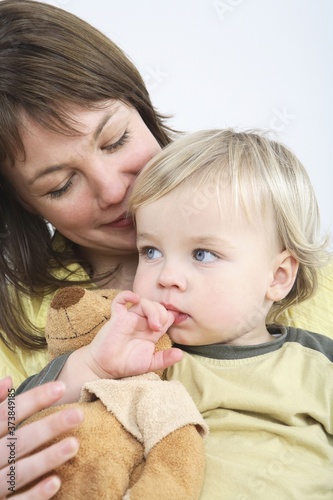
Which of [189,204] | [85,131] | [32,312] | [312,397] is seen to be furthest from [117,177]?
[312,397]

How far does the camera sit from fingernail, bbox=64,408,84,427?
0.88 meters

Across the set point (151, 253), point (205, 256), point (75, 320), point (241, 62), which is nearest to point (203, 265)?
point (205, 256)

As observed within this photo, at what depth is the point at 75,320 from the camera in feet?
3.72

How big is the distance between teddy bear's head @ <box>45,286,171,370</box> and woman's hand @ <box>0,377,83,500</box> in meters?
0.16

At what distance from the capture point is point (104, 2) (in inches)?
93.7

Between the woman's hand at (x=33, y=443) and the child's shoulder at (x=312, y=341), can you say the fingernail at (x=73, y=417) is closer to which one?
the woman's hand at (x=33, y=443)

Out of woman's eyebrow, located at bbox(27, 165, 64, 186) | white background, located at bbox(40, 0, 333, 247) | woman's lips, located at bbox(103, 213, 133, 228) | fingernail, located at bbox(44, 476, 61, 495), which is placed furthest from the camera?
white background, located at bbox(40, 0, 333, 247)

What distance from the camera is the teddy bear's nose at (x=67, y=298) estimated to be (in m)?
1.14

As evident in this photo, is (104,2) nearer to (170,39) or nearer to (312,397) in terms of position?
(170,39)

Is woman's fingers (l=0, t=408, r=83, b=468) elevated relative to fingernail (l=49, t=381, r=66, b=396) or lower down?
lower down

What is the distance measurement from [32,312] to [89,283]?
173 mm

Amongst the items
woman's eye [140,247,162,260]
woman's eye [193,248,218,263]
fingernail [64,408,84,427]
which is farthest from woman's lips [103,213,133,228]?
fingernail [64,408,84,427]

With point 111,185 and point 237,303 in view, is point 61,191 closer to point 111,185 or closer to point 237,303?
point 111,185

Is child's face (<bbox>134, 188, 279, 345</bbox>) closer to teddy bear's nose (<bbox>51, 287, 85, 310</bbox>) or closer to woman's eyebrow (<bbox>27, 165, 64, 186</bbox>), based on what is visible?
teddy bear's nose (<bbox>51, 287, 85, 310</bbox>)
